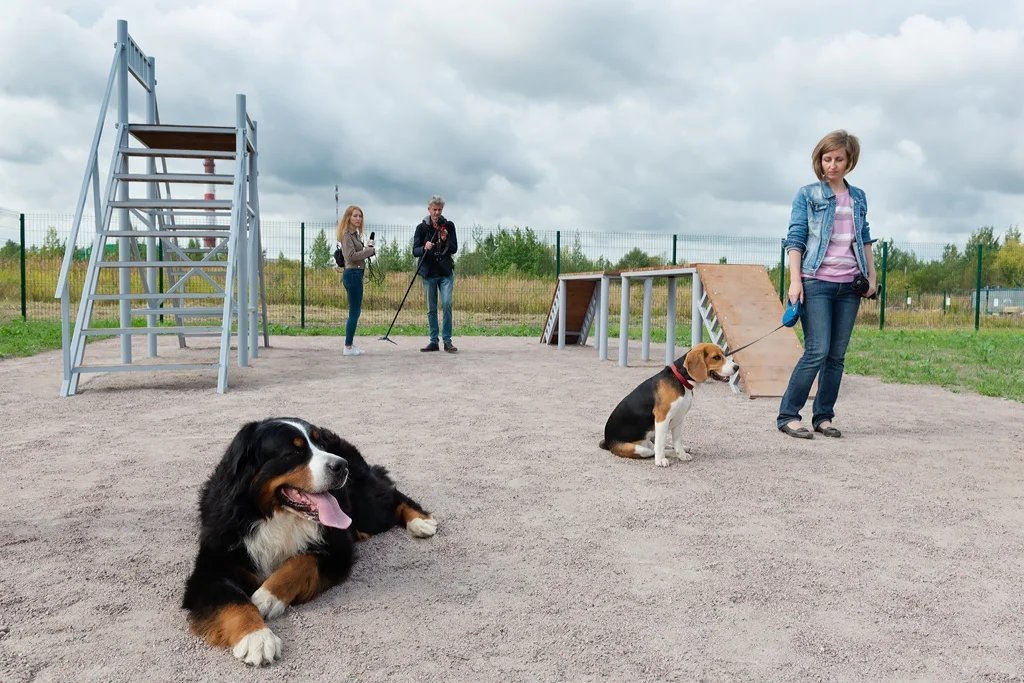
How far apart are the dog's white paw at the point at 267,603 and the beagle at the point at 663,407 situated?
2.54 meters

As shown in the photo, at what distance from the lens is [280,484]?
2.39 m

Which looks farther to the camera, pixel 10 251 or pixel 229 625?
pixel 10 251

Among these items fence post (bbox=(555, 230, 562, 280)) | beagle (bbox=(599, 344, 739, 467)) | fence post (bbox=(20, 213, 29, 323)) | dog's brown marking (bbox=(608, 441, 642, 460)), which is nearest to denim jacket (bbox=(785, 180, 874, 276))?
beagle (bbox=(599, 344, 739, 467))

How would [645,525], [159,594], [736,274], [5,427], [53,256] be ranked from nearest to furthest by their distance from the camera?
1. [159,594]
2. [645,525]
3. [5,427]
4. [736,274]
5. [53,256]

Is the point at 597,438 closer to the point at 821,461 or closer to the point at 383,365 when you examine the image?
the point at 821,461

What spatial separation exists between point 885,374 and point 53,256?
16705 mm

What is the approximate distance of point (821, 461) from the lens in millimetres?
4535

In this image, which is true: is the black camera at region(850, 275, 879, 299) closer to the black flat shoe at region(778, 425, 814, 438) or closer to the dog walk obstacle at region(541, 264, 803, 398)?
the black flat shoe at region(778, 425, 814, 438)

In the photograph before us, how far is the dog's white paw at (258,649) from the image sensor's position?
2045 mm

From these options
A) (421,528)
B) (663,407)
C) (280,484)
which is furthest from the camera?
(663,407)

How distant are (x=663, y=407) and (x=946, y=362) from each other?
7879 mm

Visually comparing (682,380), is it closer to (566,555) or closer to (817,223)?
(817,223)

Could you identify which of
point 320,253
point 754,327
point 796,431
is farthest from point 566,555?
point 320,253

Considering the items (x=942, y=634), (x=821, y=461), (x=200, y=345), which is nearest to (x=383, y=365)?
(x=200, y=345)
